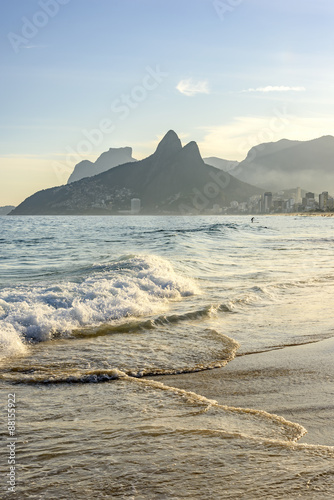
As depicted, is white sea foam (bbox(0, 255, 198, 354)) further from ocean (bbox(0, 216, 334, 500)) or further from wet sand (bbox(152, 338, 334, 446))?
wet sand (bbox(152, 338, 334, 446))

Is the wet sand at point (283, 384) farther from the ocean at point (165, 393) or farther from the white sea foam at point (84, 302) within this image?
the white sea foam at point (84, 302)

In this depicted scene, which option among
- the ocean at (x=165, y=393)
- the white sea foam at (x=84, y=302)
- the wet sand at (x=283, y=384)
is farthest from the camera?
the white sea foam at (x=84, y=302)

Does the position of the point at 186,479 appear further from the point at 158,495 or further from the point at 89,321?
the point at 89,321

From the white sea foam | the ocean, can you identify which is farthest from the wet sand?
the white sea foam

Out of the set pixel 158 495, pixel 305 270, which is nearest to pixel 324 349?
pixel 158 495

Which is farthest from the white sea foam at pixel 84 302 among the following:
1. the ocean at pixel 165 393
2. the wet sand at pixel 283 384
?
the wet sand at pixel 283 384

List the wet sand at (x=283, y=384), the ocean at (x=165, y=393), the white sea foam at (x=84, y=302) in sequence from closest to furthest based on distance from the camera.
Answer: the ocean at (x=165, y=393) → the wet sand at (x=283, y=384) → the white sea foam at (x=84, y=302)
